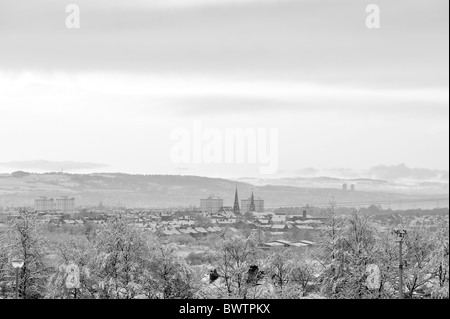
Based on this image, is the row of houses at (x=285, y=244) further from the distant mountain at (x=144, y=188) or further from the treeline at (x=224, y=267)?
the treeline at (x=224, y=267)

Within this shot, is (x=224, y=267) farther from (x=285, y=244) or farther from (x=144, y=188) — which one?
(x=144, y=188)

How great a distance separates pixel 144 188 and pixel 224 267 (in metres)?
13.5

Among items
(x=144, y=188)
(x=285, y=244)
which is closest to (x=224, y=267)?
(x=285, y=244)

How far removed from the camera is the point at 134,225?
21953mm

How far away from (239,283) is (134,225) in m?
4.84

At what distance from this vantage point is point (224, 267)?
21031 mm

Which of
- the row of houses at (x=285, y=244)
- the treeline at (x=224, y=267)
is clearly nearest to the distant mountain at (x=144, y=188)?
the row of houses at (x=285, y=244)

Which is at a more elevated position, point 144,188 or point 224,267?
point 144,188

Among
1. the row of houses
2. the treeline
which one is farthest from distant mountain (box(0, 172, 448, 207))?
the treeline

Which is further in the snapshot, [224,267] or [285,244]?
[285,244]

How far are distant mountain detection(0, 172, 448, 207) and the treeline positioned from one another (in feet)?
25.1

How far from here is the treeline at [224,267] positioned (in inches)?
758

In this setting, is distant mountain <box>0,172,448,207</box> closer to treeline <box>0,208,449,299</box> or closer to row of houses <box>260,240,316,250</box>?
row of houses <box>260,240,316,250</box>
